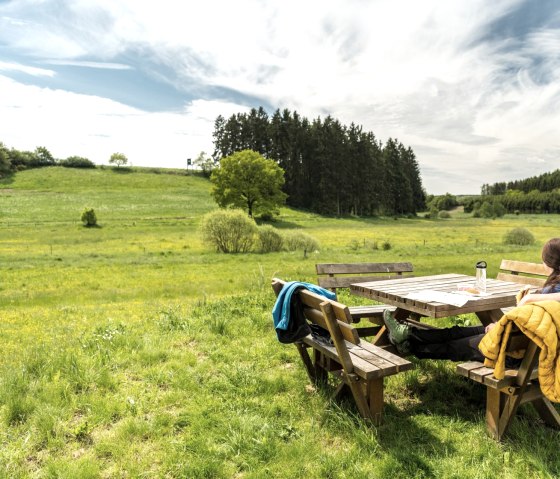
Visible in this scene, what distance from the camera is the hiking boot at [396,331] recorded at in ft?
15.1

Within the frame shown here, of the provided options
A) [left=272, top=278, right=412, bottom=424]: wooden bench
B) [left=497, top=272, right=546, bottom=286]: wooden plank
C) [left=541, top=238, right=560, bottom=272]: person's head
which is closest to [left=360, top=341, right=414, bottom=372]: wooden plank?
[left=272, top=278, right=412, bottom=424]: wooden bench

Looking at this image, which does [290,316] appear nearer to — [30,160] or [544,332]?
[544,332]

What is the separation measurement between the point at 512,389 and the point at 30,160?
114m

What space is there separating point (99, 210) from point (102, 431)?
57.5m

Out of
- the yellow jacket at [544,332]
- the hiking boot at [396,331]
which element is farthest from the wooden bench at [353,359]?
the yellow jacket at [544,332]

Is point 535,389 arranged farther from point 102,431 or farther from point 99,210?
point 99,210

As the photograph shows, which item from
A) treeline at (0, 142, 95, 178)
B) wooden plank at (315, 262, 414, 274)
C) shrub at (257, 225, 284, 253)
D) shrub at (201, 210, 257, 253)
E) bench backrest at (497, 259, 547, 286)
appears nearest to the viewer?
bench backrest at (497, 259, 547, 286)

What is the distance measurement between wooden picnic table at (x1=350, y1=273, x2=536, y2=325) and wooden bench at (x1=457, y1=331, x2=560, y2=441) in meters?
0.64

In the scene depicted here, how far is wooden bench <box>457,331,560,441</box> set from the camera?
342 cm

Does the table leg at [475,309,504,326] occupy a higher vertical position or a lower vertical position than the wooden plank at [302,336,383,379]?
higher

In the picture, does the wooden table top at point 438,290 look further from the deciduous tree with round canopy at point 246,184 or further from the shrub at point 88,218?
the deciduous tree with round canopy at point 246,184

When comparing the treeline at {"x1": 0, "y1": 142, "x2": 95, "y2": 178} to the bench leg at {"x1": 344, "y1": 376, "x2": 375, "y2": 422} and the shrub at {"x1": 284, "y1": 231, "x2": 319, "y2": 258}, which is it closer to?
the shrub at {"x1": 284, "y1": 231, "x2": 319, "y2": 258}

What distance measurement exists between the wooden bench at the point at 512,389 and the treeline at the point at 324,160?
67.1 meters

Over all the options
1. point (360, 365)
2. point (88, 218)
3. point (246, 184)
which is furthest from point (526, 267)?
point (246, 184)
